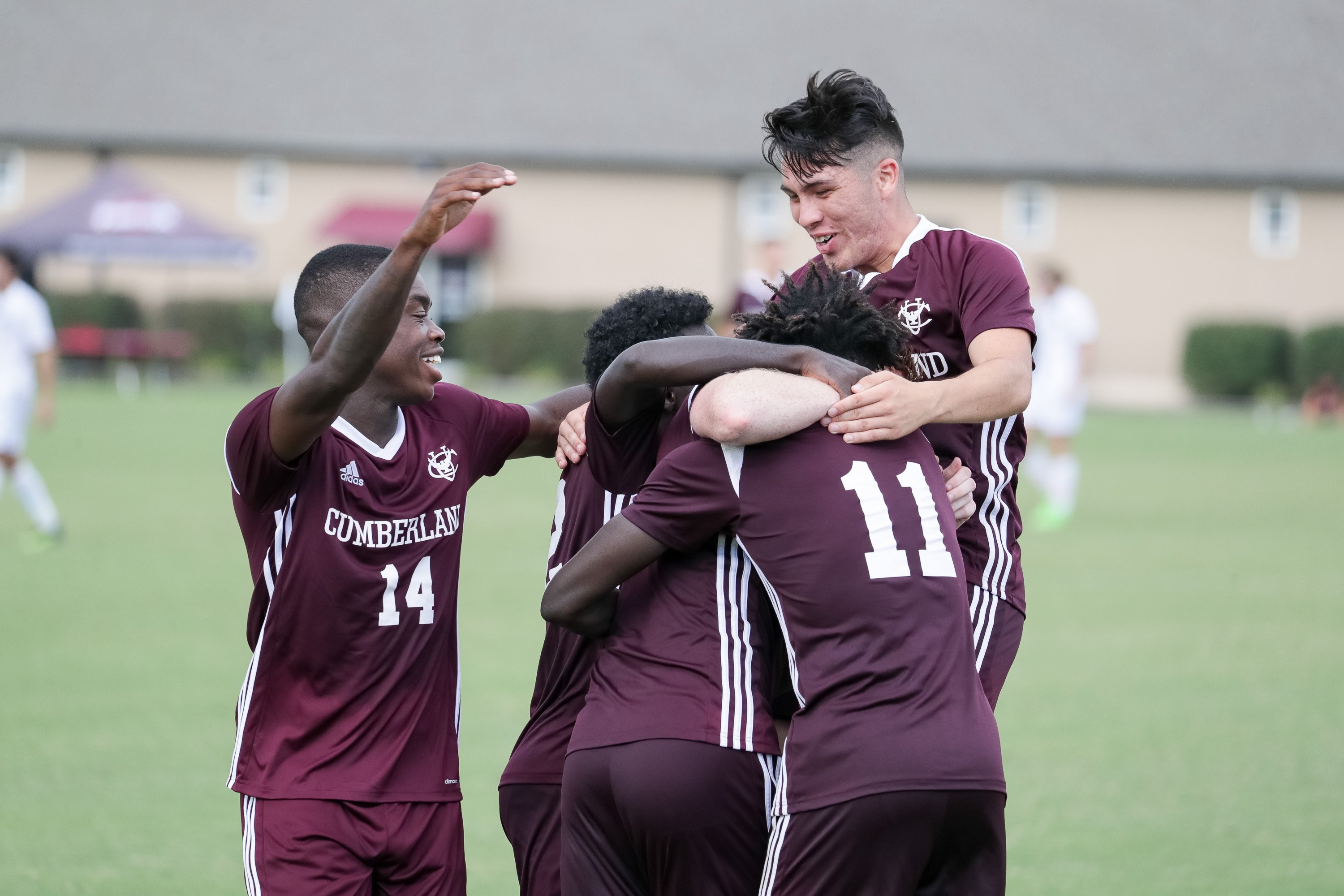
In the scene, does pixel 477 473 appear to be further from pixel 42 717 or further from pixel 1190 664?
pixel 1190 664

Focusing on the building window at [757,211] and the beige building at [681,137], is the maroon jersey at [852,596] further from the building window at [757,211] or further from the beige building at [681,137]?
the building window at [757,211]

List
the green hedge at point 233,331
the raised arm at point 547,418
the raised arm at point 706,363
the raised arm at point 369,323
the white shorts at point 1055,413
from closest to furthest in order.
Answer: the raised arm at point 369,323 → the raised arm at point 706,363 → the raised arm at point 547,418 → the white shorts at point 1055,413 → the green hedge at point 233,331

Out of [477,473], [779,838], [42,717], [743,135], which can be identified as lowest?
[42,717]

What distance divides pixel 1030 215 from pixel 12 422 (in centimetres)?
3564

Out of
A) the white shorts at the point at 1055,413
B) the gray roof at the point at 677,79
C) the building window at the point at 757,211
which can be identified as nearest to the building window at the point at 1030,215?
the gray roof at the point at 677,79

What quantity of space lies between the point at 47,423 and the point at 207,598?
5.51 m

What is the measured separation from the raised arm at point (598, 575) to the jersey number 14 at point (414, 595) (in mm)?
491

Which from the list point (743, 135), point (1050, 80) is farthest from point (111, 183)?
point (1050, 80)

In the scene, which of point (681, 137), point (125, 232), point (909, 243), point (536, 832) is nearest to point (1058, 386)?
point (909, 243)

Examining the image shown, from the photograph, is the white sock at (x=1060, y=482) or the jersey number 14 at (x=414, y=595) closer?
the jersey number 14 at (x=414, y=595)

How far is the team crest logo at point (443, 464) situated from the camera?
4.12m

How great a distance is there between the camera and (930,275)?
424cm

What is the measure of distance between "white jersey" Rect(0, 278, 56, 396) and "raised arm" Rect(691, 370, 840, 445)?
1176 cm

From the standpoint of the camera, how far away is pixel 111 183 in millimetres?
36594
